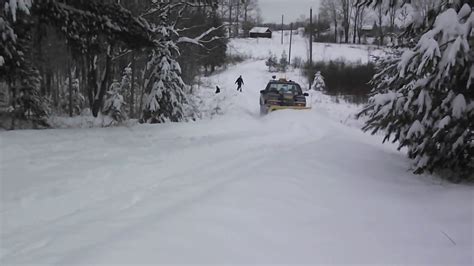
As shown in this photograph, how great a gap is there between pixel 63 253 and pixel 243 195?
224 centimetres

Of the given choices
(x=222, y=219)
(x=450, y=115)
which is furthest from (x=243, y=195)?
(x=450, y=115)

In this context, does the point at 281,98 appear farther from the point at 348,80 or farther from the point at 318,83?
the point at 348,80

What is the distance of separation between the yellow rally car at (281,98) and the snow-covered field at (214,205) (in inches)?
327

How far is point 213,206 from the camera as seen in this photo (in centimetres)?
Result: 470

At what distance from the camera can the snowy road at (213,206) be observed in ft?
12.4

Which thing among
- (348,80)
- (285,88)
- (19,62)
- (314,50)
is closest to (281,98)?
(285,88)

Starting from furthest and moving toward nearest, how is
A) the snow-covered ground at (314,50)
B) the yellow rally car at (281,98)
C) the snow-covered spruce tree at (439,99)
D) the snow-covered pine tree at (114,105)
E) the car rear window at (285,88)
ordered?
the snow-covered ground at (314,50) → the car rear window at (285,88) → the yellow rally car at (281,98) → the snow-covered pine tree at (114,105) → the snow-covered spruce tree at (439,99)

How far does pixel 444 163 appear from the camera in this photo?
7004 mm

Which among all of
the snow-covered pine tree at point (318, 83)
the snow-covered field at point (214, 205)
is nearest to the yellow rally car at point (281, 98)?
the snow-covered field at point (214, 205)

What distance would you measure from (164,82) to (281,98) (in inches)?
199

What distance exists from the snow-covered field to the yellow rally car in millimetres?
8307

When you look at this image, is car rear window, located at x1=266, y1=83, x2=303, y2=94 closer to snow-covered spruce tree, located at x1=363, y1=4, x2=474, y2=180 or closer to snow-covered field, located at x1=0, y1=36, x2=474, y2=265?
snow-covered field, located at x1=0, y1=36, x2=474, y2=265

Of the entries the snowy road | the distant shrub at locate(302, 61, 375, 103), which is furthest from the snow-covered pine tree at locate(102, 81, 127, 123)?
the distant shrub at locate(302, 61, 375, 103)

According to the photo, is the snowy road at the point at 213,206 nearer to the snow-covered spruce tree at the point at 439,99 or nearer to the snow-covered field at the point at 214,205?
the snow-covered field at the point at 214,205
